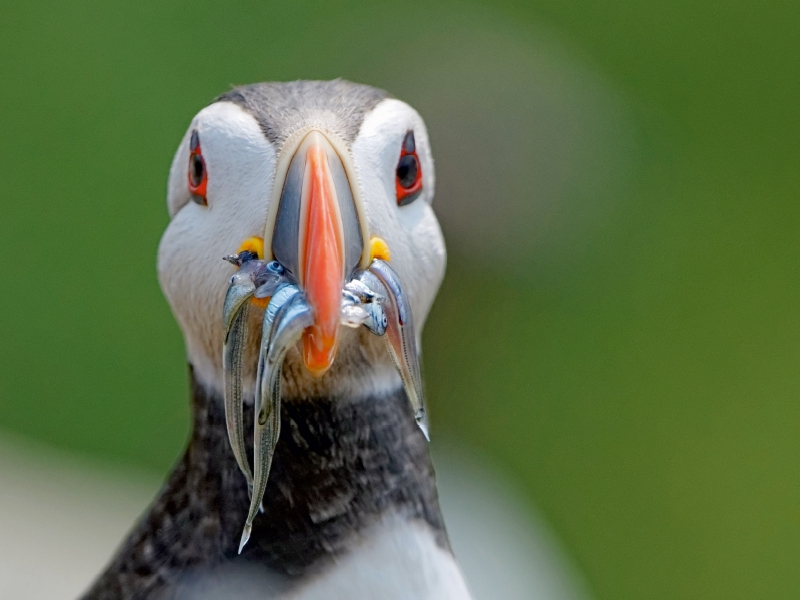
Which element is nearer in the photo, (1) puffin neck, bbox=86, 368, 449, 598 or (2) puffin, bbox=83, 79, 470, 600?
(2) puffin, bbox=83, 79, 470, 600

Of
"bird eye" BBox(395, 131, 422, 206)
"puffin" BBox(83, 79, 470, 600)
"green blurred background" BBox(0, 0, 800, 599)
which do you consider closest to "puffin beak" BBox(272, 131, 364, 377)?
"puffin" BBox(83, 79, 470, 600)

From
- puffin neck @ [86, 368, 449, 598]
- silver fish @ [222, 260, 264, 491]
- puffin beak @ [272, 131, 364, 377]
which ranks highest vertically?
puffin beak @ [272, 131, 364, 377]

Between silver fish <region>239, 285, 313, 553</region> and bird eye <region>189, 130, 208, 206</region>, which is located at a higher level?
bird eye <region>189, 130, 208, 206</region>

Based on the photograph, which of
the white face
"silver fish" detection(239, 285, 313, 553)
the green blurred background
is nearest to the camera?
"silver fish" detection(239, 285, 313, 553)

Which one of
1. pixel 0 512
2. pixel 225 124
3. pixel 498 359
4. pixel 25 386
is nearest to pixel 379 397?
pixel 225 124

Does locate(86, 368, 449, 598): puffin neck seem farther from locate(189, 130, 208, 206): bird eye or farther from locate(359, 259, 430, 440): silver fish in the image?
locate(189, 130, 208, 206): bird eye

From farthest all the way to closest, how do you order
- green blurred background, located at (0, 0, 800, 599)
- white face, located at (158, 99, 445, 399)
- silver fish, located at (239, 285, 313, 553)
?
green blurred background, located at (0, 0, 800, 599) < white face, located at (158, 99, 445, 399) < silver fish, located at (239, 285, 313, 553)

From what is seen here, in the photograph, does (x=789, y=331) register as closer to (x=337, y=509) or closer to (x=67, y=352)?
(x=67, y=352)
